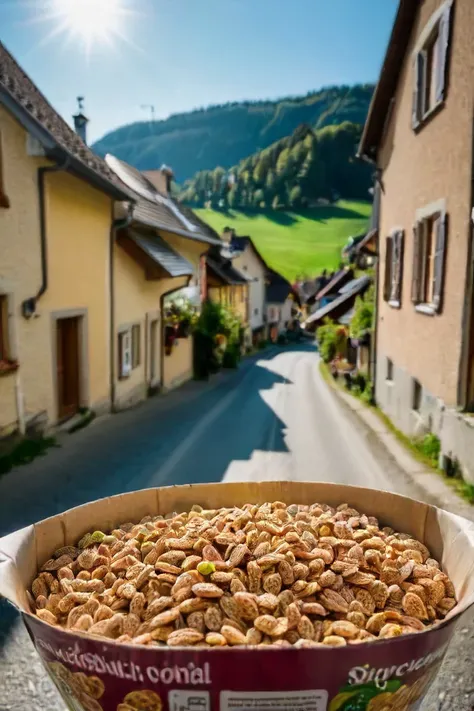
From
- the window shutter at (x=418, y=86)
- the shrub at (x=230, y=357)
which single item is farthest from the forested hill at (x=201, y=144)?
the window shutter at (x=418, y=86)

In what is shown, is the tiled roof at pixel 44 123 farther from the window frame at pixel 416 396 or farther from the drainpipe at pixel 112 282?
the window frame at pixel 416 396

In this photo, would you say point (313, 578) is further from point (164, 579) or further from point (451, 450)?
point (451, 450)

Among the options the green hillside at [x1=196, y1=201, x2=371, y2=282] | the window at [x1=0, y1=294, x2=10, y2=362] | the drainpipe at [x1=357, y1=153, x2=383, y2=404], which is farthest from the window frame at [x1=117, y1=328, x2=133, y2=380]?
the green hillside at [x1=196, y1=201, x2=371, y2=282]

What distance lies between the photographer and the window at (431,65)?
8586 millimetres

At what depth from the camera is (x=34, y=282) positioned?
9078mm

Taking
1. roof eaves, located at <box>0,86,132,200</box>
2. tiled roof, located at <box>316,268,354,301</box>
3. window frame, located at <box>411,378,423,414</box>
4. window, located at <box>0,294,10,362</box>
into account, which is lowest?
window frame, located at <box>411,378,423,414</box>

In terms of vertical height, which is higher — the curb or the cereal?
the cereal

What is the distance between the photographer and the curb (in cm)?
694

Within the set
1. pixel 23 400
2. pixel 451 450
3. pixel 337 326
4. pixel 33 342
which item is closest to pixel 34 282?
pixel 33 342

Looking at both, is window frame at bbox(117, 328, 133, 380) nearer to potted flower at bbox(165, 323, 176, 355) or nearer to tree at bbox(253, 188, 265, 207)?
potted flower at bbox(165, 323, 176, 355)

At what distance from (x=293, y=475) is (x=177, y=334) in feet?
30.2

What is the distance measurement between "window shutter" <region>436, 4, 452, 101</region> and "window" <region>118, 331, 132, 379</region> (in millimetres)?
8085

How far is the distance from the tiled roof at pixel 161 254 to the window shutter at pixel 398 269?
16.8ft

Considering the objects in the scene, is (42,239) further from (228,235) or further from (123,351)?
(228,235)
